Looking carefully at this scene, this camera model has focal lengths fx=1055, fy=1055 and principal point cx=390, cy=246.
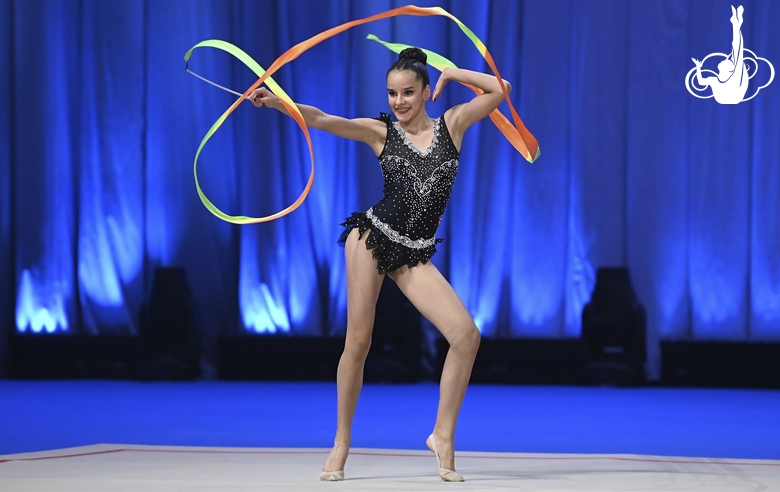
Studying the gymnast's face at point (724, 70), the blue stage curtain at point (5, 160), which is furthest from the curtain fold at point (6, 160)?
the gymnast's face at point (724, 70)

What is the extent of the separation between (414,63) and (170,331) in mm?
5122

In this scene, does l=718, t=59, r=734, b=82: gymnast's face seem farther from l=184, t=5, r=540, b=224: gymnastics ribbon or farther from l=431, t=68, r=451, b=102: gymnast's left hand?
l=431, t=68, r=451, b=102: gymnast's left hand

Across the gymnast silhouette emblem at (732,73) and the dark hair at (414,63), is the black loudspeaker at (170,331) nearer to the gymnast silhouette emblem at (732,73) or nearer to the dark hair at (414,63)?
the gymnast silhouette emblem at (732,73)

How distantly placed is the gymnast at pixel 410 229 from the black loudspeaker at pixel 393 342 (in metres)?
4.34

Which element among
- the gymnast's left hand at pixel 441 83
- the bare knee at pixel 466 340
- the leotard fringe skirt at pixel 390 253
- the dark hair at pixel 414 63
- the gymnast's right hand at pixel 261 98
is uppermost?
the dark hair at pixel 414 63

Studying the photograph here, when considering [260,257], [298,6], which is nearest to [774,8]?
[298,6]

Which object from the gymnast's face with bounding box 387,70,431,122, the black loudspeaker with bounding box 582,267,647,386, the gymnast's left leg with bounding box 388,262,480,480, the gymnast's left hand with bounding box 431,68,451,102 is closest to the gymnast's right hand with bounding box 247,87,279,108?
the gymnast's face with bounding box 387,70,431,122

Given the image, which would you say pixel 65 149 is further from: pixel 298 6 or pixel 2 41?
pixel 298 6

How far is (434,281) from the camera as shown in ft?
11.2

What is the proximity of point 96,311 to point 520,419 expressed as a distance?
4.11 metres

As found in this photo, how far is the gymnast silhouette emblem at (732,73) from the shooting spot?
7.74m

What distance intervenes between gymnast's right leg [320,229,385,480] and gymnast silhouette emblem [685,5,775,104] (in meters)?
5.10

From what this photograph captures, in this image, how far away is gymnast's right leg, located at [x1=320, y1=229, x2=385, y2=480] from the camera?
11.3 feet

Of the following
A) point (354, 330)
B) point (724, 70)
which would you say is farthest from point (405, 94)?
point (724, 70)
